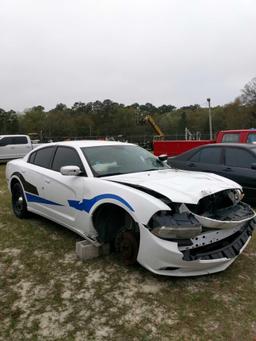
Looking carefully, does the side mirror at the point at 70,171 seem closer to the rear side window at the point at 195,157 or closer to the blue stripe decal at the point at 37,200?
the blue stripe decal at the point at 37,200

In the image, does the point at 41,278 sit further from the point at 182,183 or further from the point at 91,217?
the point at 182,183

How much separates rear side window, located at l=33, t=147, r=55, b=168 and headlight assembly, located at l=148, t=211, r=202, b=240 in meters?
2.50

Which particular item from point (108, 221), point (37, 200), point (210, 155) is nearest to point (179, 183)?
point (108, 221)

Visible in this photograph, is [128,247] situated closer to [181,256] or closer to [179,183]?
[181,256]

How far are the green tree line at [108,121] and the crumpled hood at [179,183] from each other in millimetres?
56604

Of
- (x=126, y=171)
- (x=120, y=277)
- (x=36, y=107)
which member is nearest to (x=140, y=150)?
(x=126, y=171)

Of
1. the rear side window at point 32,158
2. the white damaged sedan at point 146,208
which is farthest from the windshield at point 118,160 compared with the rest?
the rear side window at point 32,158

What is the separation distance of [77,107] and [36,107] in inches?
482

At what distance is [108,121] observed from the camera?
76.8m

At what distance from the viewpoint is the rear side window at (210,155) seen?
738cm

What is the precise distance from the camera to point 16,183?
6.11 metres

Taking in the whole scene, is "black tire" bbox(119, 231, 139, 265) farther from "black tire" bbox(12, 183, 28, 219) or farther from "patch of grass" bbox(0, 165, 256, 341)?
"black tire" bbox(12, 183, 28, 219)

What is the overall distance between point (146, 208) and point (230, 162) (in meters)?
4.26

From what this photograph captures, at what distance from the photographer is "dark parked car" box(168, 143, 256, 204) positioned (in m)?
A: 6.67
